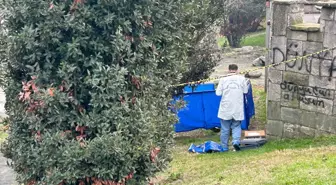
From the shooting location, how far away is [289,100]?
32.3 ft

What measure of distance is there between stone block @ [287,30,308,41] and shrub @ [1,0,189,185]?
4848 millimetres

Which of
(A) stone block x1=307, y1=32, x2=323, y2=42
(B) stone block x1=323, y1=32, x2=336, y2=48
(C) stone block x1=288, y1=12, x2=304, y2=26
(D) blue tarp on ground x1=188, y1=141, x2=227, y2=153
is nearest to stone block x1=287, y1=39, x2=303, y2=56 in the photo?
(A) stone block x1=307, y1=32, x2=323, y2=42

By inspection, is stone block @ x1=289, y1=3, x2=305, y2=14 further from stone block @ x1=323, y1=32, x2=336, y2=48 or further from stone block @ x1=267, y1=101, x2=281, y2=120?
stone block @ x1=267, y1=101, x2=281, y2=120

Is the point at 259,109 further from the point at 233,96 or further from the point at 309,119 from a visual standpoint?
the point at 309,119

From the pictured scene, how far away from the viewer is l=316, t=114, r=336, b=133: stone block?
9.27 meters

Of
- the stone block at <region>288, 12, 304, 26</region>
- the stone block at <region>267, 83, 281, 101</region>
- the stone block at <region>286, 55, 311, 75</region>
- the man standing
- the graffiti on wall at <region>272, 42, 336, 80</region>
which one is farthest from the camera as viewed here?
the man standing

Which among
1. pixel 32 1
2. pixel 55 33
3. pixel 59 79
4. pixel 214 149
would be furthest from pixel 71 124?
pixel 214 149

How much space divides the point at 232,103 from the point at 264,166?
243cm

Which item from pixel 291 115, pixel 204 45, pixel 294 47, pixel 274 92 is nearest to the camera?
pixel 294 47

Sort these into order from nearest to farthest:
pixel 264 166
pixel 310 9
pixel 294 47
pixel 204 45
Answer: pixel 264 166 → pixel 294 47 → pixel 204 45 → pixel 310 9

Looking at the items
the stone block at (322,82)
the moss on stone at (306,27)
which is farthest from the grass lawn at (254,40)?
the stone block at (322,82)

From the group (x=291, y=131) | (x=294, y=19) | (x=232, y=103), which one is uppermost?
(x=294, y=19)

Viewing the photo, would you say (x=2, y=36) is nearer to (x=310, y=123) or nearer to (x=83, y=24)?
(x=83, y=24)

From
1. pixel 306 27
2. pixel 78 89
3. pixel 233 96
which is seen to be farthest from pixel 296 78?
pixel 78 89
